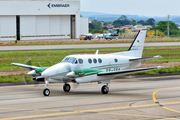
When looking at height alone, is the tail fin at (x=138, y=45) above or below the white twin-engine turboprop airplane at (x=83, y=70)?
above

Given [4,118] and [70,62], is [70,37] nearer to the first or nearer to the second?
[70,62]

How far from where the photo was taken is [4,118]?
13.7 m

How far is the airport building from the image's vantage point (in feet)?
280

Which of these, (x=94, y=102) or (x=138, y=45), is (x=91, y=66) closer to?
(x=94, y=102)

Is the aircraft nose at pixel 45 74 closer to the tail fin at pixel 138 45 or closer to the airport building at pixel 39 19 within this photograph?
the tail fin at pixel 138 45

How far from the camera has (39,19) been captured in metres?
90.2

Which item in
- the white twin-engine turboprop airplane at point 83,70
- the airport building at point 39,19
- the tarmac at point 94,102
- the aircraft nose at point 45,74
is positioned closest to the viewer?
the tarmac at point 94,102

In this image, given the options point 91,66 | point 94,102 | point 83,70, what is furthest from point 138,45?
point 94,102

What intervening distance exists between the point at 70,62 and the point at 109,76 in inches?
107

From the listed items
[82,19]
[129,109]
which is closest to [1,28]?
[82,19]

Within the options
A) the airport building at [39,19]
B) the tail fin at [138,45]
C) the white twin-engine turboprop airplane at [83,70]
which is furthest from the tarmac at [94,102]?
the airport building at [39,19]

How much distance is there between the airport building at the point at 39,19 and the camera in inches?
3356

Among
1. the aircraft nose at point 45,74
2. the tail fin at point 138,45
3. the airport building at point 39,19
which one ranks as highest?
the airport building at point 39,19

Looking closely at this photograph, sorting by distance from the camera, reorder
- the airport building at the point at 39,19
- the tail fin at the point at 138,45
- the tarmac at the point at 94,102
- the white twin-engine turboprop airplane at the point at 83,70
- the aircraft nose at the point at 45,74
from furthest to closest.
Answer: the airport building at the point at 39,19, the tail fin at the point at 138,45, the white twin-engine turboprop airplane at the point at 83,70, the aircraft nose at the point at 45,74, the tarmac at the point at 94,102
